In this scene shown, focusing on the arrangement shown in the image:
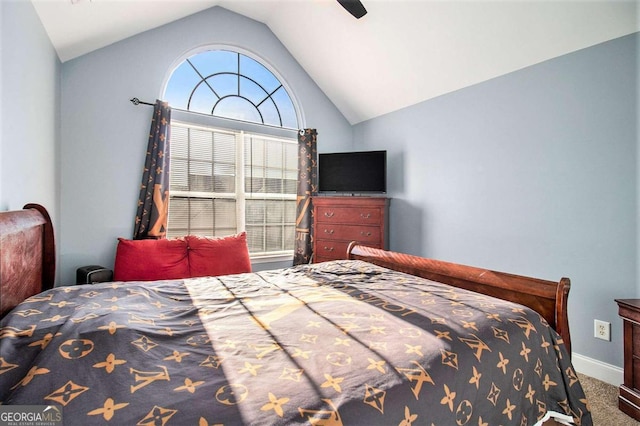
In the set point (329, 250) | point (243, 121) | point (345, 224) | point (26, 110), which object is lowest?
point (329, 250)

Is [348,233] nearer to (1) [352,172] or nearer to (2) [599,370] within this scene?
(1) [352,172]

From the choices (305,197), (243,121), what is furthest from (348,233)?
(243,121)

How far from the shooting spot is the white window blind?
11.0 ft

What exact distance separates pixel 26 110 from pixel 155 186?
128 cm

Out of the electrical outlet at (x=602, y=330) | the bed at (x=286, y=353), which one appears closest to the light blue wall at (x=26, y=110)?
the bed at (x=286, y=353)

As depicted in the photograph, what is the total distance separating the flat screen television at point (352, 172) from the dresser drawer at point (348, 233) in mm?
489

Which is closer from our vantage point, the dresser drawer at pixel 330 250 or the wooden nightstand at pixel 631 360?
the wooden nightstand at pixel 631 360

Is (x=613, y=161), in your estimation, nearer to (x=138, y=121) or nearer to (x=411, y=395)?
(x=411, y=395)

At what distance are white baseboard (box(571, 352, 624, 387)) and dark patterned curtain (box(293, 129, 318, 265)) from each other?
271cm

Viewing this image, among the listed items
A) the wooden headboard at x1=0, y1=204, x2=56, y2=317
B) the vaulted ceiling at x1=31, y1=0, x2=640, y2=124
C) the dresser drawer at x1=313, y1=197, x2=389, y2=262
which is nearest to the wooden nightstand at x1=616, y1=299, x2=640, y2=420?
the vaulted ceiling at x1=31, y1=0, x2=640, y2=124

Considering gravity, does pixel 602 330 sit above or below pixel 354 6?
below

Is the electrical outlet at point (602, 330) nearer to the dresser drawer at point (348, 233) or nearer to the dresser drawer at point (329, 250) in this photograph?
the dresser drawer at point (348, 233)

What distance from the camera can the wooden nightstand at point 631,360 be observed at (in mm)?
1792

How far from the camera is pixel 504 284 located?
63.1 inches
